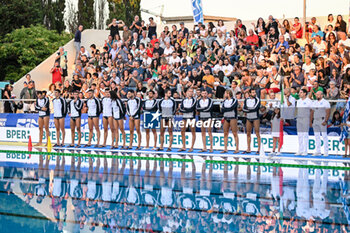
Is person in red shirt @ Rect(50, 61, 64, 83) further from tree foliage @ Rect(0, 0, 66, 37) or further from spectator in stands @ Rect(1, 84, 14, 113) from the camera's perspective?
tree foliage @ Rect(0, 0, 66, 37)

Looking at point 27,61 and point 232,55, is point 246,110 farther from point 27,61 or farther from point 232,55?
point 27,61

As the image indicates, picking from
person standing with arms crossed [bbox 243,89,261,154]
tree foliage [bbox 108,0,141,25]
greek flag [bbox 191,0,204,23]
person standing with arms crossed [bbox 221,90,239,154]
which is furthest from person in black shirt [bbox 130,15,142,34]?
tree foliage [bbox 108,0,141,25]

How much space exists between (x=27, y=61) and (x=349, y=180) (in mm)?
37764

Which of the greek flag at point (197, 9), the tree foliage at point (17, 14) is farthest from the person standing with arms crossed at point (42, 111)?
the tree foliage at point (17, 14)

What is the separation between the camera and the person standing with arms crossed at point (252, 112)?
643 inches

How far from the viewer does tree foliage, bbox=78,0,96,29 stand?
188 feet

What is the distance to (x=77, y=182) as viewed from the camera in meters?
11.3

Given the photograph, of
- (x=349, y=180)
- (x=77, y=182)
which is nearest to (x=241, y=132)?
(x=349, y=180)

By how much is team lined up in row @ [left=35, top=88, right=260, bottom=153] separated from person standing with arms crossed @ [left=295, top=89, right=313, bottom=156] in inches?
47.7

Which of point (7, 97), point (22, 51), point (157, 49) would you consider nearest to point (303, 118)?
point (157, 49)

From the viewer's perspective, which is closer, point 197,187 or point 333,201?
point 333,201

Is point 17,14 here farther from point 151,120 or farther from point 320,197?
point 320,197

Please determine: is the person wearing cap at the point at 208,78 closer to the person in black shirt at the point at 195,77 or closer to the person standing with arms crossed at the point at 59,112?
the person in black shirt at the point at 195,77

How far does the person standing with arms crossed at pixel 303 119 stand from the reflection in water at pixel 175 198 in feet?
8.74
